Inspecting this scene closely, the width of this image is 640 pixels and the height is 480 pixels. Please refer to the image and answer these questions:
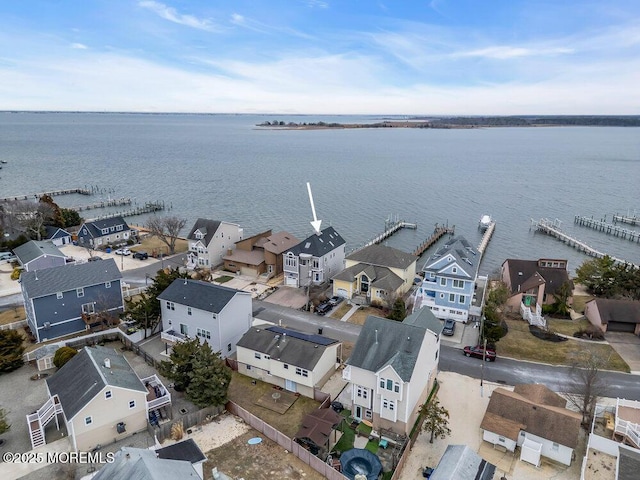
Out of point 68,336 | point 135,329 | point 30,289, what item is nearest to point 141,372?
point 135,329

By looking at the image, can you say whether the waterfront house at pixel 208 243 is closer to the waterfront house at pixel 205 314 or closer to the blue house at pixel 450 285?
the waterfront house at pixel 205 314

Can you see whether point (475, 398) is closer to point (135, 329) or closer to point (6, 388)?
point (135, 329)

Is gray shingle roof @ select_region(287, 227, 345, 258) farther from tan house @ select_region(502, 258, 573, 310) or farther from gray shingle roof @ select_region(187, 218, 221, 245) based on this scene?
tan house @ select_region(502, 258, 573, 310)

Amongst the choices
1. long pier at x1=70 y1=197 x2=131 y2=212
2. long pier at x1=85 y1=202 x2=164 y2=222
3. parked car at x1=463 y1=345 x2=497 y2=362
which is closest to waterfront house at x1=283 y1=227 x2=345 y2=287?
parked car at x1=463 y1=345 x2=497 y2=362

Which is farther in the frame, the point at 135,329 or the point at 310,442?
the point at 135,329

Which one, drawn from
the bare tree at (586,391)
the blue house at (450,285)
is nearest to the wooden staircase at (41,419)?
the blue house at (450,285)

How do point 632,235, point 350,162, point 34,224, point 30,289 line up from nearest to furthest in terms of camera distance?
point 30,289
point 34,224
point 632,235
point 350,162
